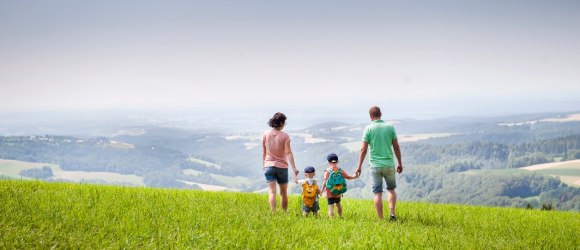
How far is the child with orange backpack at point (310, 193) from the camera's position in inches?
451

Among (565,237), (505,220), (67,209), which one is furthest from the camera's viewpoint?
(505,220)

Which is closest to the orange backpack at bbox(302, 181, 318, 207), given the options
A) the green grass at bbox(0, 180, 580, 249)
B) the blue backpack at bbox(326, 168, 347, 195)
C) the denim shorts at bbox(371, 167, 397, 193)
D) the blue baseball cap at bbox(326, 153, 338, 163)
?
the blue backpack at bbox(326, 168, 347, 195)

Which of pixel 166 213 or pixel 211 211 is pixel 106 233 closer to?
pixel 166 213

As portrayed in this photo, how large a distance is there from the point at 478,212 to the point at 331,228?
895 centimetres

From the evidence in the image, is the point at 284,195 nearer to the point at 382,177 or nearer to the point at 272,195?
the point at 272,195

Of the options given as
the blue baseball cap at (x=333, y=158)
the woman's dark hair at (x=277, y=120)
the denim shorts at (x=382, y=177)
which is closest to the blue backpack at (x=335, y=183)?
the blue baseball cap at (x=333, y=158)

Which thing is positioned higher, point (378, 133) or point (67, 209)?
point (378, 133)

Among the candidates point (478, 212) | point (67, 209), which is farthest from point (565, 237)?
point (67, 209)

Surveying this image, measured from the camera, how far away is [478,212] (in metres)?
15.3

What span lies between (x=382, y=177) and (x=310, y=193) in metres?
2.02

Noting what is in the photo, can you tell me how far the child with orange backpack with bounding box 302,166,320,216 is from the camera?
1146 cm

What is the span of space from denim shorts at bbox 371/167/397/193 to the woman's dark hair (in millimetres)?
2803

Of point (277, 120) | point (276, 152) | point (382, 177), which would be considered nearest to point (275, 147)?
point (276, 152)

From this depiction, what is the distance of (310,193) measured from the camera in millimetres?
11461
